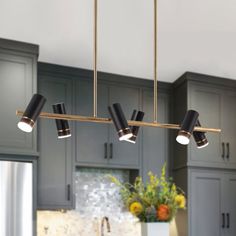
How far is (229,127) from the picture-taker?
192 inches

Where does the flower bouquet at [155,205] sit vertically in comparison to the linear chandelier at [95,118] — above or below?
below

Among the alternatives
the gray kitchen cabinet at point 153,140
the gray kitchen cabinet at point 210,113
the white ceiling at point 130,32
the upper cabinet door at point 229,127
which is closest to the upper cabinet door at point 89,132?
the white ceiling at point 130,32

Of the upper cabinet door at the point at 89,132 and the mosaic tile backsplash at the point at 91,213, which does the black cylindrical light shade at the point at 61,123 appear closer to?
the upper cabinet door at the point at 89,132

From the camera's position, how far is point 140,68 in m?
4.50

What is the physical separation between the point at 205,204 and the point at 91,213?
1.12 meters

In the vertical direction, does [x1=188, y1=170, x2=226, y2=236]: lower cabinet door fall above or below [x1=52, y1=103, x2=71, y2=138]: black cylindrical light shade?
below

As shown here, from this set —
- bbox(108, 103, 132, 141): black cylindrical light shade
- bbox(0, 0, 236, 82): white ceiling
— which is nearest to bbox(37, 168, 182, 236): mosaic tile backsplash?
bbox(0, 0, 236, 82): white ceiling

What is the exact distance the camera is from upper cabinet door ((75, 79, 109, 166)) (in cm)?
446

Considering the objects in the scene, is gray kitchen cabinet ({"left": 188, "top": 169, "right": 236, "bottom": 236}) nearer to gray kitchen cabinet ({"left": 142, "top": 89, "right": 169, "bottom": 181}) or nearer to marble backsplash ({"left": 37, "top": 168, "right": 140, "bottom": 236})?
gray kitchen cabinet ({"left": 142, "top": 89, "right": 169, "bottom": 181})

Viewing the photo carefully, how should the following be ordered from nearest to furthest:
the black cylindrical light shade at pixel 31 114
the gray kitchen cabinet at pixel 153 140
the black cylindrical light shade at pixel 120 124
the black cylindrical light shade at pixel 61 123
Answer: the black cylindrical light shade at pixel 31 114 < the black cylindrical light shade at pixel 120 124 < the black cylindrical light shade at pixel 61 123 < the gray kitchen cabinet at pixel 153 140

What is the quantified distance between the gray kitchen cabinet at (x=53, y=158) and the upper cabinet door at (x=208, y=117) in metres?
1.20

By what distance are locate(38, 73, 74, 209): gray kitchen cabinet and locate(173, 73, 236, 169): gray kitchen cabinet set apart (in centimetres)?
114

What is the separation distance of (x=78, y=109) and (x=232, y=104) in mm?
1630

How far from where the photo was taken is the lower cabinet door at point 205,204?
450 centimetres
